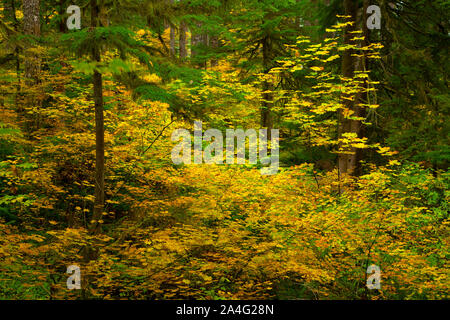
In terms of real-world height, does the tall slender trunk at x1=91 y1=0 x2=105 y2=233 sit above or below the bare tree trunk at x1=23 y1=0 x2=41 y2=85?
below

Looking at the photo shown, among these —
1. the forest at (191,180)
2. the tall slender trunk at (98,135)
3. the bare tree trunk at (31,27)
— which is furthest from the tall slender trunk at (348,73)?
the bare tree trunk at (31,27)

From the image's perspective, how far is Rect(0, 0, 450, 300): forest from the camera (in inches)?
273

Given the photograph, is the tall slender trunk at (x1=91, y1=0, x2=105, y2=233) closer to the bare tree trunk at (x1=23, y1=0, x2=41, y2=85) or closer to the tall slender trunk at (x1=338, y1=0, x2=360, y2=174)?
the bare tree trunk at (x1=23, y1=0, x2=41, y2=85)

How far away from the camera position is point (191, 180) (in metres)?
10.4

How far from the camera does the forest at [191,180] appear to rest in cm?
695

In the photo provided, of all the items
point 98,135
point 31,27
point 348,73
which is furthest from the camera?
point 31,27

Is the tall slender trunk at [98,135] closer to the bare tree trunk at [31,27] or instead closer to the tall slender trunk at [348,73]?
the bare tree trunk at [31,27]

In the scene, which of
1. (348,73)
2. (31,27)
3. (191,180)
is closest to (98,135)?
(191,180)

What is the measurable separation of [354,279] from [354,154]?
5287 millimetres

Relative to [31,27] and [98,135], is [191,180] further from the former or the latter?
[31,27]

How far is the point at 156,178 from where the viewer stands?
10.5 metres

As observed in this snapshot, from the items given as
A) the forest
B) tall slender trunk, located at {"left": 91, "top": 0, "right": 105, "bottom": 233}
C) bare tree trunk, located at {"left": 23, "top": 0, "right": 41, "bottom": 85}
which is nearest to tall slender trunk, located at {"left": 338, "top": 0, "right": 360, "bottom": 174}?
the forest
